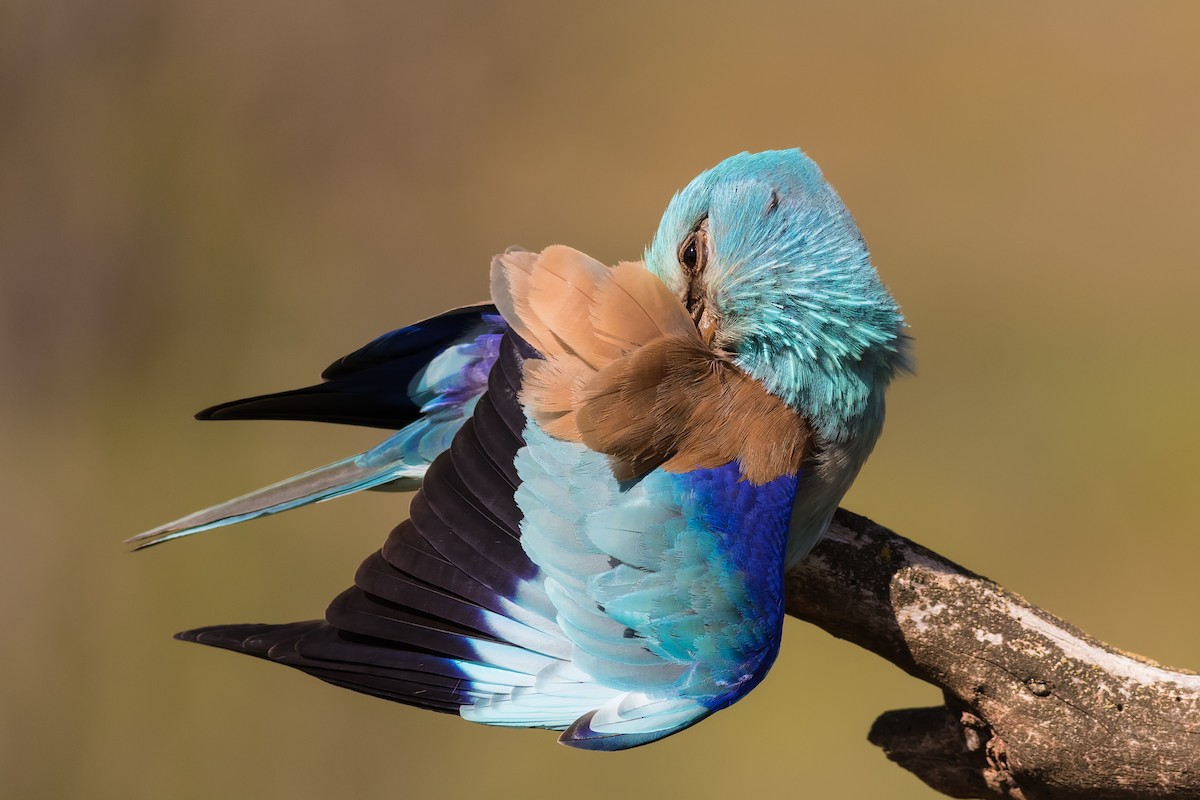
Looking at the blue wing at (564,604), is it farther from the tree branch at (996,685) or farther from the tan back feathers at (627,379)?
the tree branch at (996,685)

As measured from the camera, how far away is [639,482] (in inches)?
68.6

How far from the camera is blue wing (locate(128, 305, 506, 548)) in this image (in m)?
2.09

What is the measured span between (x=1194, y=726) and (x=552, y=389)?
100cm

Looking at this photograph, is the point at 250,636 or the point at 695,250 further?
the point at 695,250

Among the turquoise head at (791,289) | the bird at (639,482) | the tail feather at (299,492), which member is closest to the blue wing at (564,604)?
the bird at (639,482)

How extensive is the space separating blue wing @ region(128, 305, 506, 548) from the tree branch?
64 cm

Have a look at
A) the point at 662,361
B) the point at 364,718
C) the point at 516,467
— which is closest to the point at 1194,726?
the point at 662,361

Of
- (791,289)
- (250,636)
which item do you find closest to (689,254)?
(791,289)

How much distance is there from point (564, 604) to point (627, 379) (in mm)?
318

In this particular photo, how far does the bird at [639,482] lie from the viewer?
1.64 metres

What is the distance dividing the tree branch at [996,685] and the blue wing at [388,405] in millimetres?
641

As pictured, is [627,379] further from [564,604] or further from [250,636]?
[250,636]

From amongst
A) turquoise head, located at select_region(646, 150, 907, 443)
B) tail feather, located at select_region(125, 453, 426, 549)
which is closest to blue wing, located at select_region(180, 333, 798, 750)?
turquoise head, located at select_region(646, 150, 907, 443)

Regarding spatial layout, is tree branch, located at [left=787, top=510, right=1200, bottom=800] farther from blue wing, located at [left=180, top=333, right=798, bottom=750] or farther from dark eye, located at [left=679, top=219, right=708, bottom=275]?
dark eye, located at [left=679, top=219, right=708, bottom=275]
